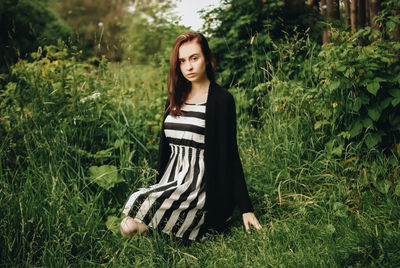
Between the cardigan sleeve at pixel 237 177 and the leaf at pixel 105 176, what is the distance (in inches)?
36.5

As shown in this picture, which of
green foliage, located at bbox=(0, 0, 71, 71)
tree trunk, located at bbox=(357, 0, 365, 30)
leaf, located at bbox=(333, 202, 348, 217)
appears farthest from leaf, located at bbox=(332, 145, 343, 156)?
green foliage, located at bbox=(0, 0, 71, 71)

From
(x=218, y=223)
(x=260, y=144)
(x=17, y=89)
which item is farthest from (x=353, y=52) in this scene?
(x=17, y=89)

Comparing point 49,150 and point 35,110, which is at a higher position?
point 35,110

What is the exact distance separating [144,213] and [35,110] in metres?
1.37

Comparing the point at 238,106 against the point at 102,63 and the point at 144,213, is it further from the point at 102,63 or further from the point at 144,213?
the point at 144,213

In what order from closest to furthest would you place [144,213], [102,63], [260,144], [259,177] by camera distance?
1. [144,213]
2. [259,177]
3. [260,144]
4. [102,63]

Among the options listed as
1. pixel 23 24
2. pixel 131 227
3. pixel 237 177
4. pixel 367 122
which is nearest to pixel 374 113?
pixel 367 122

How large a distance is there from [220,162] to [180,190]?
0.31m

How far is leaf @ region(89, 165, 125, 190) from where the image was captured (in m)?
2.42

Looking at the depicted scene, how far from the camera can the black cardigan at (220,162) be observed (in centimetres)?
201

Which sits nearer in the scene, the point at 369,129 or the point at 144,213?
the point at 144,213

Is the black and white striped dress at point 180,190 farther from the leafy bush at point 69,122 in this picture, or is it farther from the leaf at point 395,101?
the leaf at point 395,101

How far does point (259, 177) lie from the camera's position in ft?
8.35

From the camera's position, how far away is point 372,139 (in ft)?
7.50
